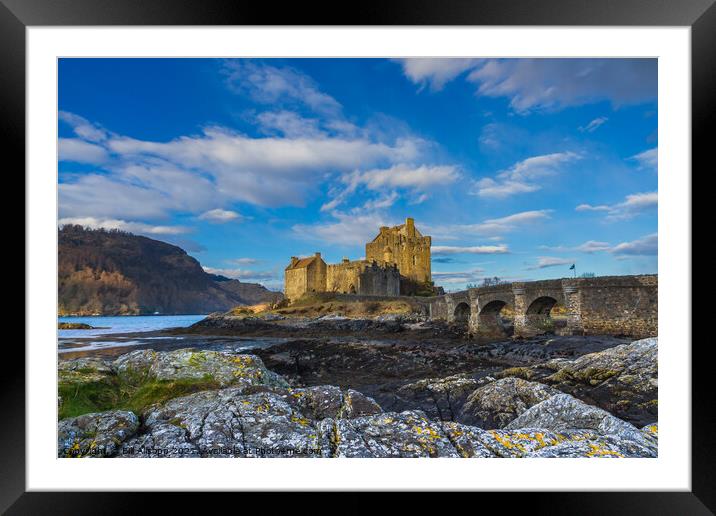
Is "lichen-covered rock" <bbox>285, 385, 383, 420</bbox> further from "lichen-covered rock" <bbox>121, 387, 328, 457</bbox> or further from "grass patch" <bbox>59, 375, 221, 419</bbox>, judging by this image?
"grass patch" <bbox>59, 375, 221, 419</bbox>

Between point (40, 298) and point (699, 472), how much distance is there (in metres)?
7.36

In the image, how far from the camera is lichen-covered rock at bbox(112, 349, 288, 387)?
496 cm

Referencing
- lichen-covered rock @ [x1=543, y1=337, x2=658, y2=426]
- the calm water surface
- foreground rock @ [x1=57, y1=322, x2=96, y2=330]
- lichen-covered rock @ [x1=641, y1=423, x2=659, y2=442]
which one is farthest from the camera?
the calm water surface

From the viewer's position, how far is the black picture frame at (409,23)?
10.8 feet

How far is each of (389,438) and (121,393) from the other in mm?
3911

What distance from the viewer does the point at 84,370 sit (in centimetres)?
489

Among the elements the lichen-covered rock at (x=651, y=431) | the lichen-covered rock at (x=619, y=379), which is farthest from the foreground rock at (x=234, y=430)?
the lichen-covered rock at (x=651, y=431)

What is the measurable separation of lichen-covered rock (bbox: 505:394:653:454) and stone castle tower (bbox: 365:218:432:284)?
367 cm

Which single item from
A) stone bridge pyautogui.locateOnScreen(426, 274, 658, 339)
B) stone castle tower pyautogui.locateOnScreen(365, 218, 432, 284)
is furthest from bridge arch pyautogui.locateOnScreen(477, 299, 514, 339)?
stone castle tower pyautogui.locateOnScreen(365, 218, 432, 284)

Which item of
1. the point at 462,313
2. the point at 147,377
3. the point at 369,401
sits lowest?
the point at 369,401

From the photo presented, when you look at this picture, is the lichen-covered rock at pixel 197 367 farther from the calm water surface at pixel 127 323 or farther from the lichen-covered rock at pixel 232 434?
the lichen-covered rock at pixel 232 434

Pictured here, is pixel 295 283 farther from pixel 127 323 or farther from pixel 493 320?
pixel 493 320

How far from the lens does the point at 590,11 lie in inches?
133

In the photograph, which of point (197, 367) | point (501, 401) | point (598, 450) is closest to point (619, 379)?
point (598, 450)
